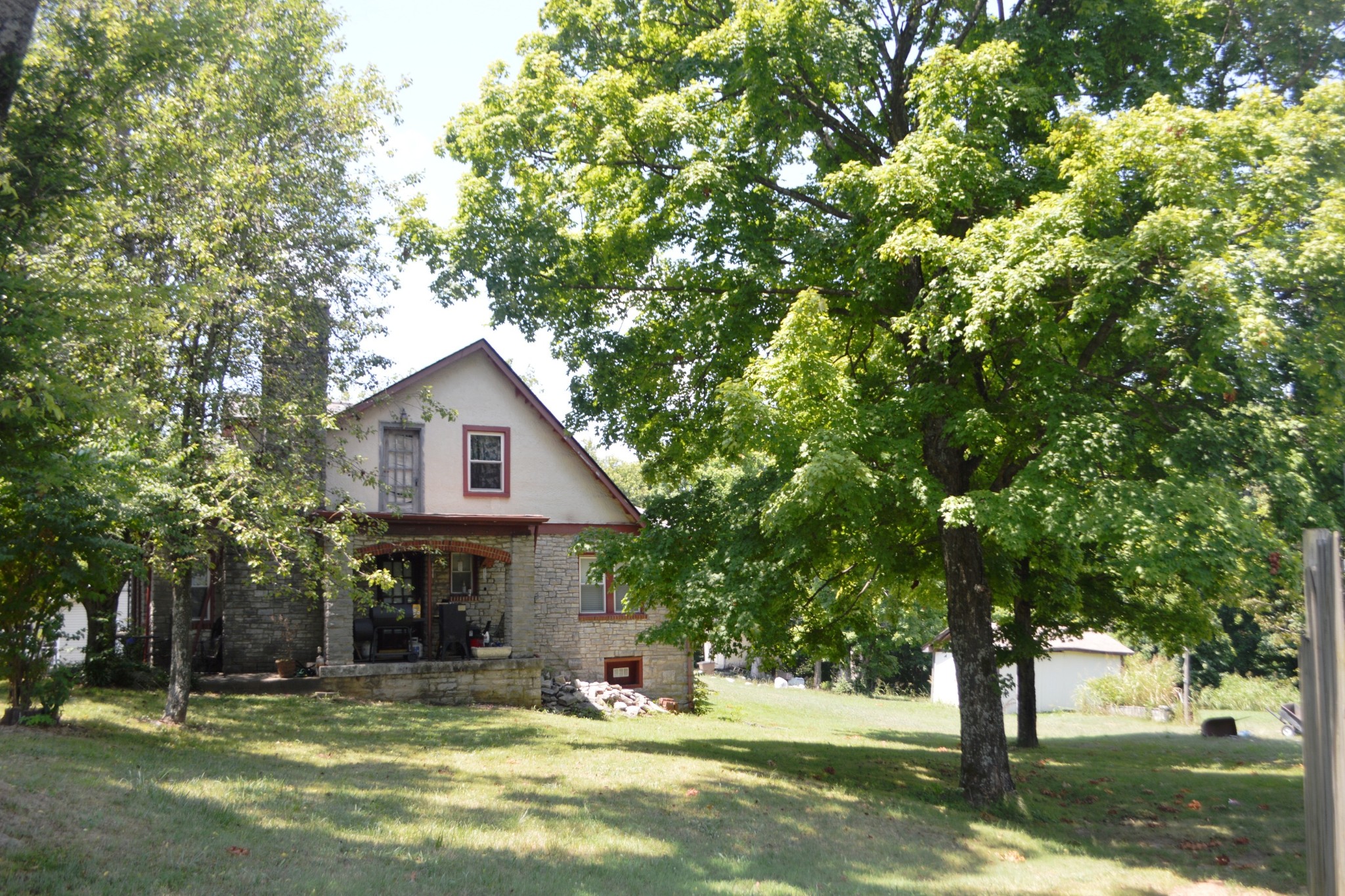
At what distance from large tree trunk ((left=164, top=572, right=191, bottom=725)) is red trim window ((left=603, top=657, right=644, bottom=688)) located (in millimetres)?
11399

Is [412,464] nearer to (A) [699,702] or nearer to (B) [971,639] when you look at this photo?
(A) [699,702]

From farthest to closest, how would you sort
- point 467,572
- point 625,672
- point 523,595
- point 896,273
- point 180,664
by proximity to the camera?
1. point 467,572
2. point 625,672
3. point 523,595
4. point 180,664
5. point 896,273

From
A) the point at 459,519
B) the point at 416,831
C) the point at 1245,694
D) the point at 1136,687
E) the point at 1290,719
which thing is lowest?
the point at 1245,694

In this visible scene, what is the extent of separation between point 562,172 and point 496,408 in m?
10.9

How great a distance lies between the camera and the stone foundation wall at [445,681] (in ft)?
67.1

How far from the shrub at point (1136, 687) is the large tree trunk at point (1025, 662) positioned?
15.1m

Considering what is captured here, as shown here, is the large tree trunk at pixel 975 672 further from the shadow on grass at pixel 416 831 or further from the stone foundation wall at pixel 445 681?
the stone foundation wall at pixel 445 681

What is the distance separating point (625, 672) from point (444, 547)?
19.3 feet

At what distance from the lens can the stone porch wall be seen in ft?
78.9

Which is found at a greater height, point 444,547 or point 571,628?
point 444,547

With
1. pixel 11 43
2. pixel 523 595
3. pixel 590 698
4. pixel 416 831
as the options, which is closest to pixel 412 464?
pixel 523 595

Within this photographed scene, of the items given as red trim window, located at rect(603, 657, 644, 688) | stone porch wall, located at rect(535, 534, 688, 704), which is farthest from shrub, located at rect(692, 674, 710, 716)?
red trim window, located at rect(603, 657, 644, 688)

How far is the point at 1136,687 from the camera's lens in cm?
3447

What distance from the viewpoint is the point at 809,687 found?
47.3 m
